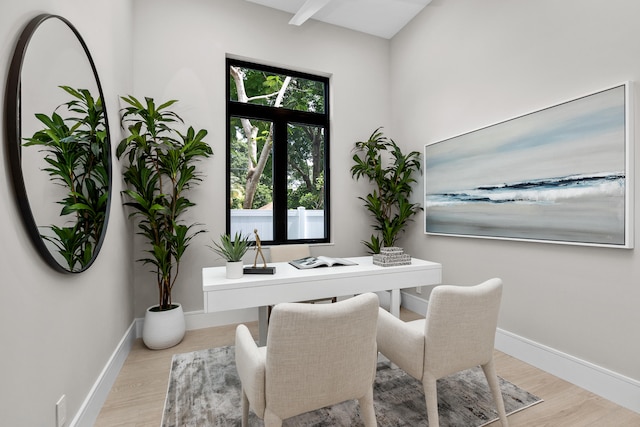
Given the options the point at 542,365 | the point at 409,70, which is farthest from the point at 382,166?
the point at 542,365

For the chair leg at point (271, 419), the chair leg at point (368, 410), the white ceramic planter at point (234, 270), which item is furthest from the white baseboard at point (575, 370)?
the white ceramic planter at point (234, 270)

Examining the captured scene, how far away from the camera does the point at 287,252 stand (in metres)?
3.23

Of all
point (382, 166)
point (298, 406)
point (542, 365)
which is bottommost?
point (542, 365)

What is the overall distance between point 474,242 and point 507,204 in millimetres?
512

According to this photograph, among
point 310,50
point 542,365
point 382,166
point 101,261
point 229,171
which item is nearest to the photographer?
point 101,261

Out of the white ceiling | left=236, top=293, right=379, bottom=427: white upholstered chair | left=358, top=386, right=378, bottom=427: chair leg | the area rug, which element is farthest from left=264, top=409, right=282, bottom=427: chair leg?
the white ceiling

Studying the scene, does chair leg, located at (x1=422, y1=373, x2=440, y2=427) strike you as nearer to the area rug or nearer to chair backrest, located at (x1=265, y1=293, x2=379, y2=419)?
the area rug

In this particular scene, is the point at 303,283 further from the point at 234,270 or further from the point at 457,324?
the point at 457,324

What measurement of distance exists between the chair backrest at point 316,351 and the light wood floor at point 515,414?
0.99 meters

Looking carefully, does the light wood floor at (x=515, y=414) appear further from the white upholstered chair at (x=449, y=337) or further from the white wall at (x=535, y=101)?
the white upholstered chair at (x=449, y=337)

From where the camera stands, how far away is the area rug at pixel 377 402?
5.74 feet

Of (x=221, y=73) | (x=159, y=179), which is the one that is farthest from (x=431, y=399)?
(x=221, y=73)

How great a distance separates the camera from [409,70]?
380 centimetres

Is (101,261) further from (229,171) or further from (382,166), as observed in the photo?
(382,166)
